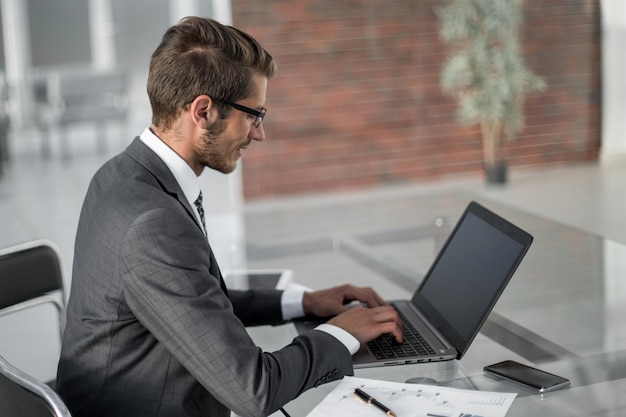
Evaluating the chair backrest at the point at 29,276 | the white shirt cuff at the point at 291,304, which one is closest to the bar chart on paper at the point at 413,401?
the white shirt cuff at the point at 291,304

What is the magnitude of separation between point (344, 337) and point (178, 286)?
13.8 inches

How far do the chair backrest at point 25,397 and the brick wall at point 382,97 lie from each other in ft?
15.2

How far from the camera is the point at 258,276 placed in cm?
251

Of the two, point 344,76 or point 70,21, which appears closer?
point 344,76

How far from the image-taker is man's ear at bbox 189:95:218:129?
5.54ft

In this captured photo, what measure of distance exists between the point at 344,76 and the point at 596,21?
1643 millimetres

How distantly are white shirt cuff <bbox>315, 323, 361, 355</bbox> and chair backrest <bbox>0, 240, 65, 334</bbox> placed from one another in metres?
0.92

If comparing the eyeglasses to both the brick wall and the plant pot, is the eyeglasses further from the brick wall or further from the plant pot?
the plant pot

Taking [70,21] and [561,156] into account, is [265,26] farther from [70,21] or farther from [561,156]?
[561,156]

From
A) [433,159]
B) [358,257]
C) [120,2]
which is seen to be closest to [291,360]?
[358,257]

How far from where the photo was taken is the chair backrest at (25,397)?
149 centimetres

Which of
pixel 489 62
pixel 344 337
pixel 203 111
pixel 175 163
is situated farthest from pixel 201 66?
pixel 489 62

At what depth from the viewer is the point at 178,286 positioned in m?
1.53

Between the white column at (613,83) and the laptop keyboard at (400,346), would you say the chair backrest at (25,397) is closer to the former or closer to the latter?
the laptop keyboard at (400,346)
